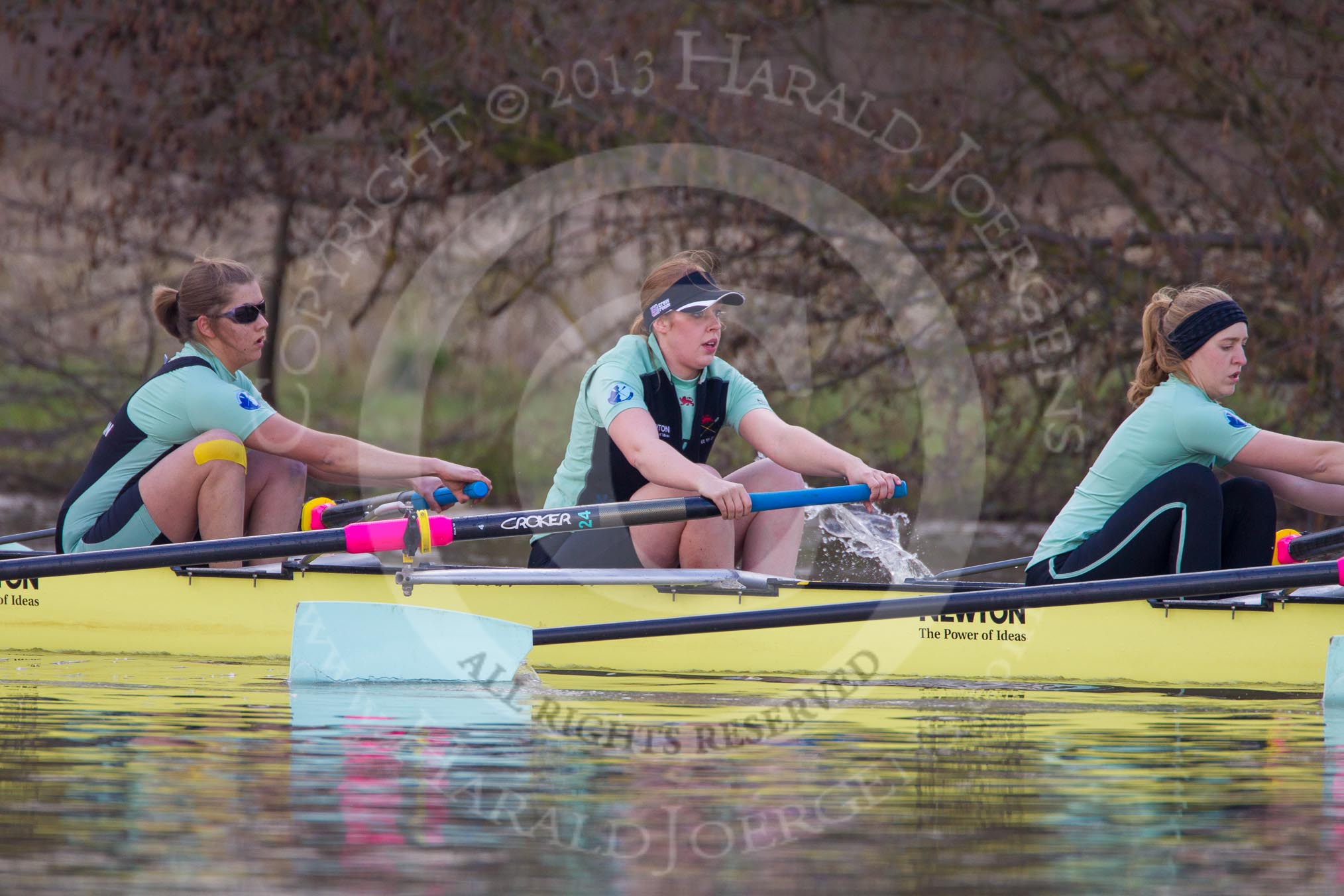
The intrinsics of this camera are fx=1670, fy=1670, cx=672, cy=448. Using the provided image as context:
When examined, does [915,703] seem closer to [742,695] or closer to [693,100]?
[742,695]

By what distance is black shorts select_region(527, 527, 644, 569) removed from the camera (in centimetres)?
561

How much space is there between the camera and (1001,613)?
5328mm

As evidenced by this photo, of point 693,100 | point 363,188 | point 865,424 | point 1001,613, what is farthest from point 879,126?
point 1001,613

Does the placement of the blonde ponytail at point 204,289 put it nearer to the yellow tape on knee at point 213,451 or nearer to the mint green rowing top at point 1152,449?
the yellow tape on knee at point 213,451

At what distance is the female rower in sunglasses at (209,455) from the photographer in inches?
217

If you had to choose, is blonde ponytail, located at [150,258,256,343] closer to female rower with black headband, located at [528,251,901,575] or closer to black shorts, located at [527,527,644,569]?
female rower with black headband, located at [528,251,901,575]

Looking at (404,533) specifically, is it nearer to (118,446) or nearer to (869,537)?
(118,446)

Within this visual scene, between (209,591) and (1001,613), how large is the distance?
272 cm

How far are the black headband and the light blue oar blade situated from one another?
2211 mm

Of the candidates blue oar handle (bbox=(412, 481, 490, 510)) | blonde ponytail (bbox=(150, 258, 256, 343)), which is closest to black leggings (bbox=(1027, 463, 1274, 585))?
blue oar handle (bbox=(412, 481, 490, 510))

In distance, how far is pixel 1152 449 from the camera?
504 cm

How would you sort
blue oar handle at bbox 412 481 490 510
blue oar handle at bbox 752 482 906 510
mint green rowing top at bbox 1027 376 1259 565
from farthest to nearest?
blue oar handle at bbox 412 481 490 510, blue oar handle at bbox 752 482 906 510, mint green rowing top at bbox 1027 376 1259 565

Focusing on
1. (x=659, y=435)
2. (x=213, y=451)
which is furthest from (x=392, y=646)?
(x=659, y=435)

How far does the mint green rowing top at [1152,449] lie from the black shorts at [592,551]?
1.37m
